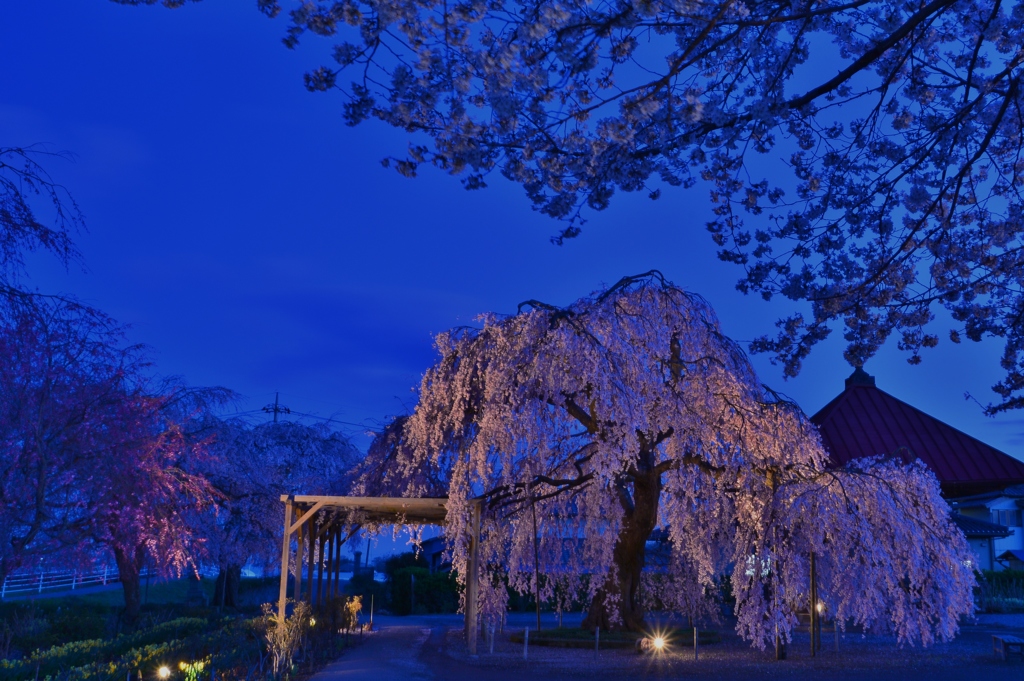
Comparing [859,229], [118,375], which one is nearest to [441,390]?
[118,375]

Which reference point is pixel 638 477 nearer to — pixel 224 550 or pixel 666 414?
pixel 666 414

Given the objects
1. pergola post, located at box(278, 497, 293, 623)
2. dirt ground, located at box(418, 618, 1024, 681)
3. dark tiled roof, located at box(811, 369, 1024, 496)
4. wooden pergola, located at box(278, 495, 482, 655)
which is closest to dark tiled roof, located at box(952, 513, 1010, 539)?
dark tiled roof, located at box(811, 369, 1024, 496)

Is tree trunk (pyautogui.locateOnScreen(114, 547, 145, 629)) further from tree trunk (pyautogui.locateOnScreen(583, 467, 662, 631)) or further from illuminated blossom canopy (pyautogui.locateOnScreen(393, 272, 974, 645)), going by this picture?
tree trunk (pyautogui.locateOnScreen(583, 467, 662, 631))

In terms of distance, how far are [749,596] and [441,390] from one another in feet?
21.5

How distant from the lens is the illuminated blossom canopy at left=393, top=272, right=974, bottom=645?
15.4 m

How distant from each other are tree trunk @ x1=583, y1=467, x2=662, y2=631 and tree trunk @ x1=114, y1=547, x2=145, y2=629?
993cm

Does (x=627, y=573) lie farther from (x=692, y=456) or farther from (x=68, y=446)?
(x=68, y=446)

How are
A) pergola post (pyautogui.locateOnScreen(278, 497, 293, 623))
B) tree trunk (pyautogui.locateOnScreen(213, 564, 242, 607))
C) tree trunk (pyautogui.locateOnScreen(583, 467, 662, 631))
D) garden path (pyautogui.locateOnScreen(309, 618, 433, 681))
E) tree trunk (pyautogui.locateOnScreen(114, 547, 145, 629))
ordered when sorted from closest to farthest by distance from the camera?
garden path (pyautogui.locateOnScreen(309, 618, 433, 681)) < pergola post (pyautogui.locateOnScreen(278, 497, 293, 623)) < tree trunk (pyautogui.locateOnScreen(114, 547, 145, 629)) < tree trunk (pyautogui.locateOnScreen(583, 467, 662, 631)) < tree trunk (pyautogui.locateOnScreen(213, 564, 242, 607))

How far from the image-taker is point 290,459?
33.0m

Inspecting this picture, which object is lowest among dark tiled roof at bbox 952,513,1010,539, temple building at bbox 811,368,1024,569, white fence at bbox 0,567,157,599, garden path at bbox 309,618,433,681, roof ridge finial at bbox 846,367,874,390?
garden path at bbox 309,618,433,681

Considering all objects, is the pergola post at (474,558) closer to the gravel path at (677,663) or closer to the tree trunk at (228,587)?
the gravel path at (677,663)

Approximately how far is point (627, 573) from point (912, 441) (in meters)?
20.7

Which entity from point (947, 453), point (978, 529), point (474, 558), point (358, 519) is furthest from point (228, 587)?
point (947, 453)

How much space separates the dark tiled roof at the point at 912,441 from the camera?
1344 inches
